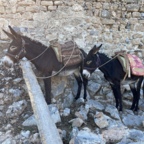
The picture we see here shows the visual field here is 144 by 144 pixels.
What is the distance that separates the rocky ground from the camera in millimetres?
3006

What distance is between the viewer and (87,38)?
4980 mm

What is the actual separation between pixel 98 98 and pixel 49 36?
1.77 m

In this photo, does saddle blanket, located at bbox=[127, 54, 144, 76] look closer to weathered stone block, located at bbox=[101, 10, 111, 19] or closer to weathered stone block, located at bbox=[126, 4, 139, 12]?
weathered stone block, located at bbox=[101, 10, 111, 19]

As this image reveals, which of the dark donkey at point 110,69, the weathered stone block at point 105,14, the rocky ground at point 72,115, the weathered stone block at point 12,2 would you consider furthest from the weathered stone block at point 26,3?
the dark donkey at point 110,69

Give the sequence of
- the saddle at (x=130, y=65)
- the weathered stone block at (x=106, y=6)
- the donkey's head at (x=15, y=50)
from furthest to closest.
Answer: the weathered stone block at (x=106, y=6), the saddle at (x=130, y=65), the donkey's head at (x=15, y=50)

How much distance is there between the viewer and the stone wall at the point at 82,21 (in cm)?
464

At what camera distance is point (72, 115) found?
3627 mm

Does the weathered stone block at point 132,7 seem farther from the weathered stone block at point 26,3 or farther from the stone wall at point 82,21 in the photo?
the weathered stone block at point 26,3

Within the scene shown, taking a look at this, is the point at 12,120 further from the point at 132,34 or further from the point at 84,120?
the point at 132,34

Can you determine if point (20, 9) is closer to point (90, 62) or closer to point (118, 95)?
point (90, 62)

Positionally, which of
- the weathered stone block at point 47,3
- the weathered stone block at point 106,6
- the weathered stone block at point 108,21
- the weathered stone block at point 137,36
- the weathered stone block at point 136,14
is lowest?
the weathered stone block at point 137,36

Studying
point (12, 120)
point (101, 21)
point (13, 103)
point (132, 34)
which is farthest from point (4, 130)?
point (132, 34)

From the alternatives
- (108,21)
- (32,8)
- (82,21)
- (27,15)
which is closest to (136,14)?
(108,21)

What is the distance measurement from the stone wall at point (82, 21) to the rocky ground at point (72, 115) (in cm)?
88
